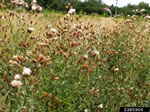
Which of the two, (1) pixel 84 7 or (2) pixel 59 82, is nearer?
(2) pixel 59 82

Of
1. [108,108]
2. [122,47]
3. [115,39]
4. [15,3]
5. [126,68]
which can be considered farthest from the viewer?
[115,39]

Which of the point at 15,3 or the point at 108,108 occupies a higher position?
the point at 15,3

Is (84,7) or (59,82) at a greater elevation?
(84,7)

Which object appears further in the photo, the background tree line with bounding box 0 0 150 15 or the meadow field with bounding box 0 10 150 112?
the background tree line with bounding box 0 0 150 15

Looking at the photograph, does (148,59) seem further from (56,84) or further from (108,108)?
(56,84)

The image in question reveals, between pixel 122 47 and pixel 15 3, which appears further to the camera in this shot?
pixel 122 47

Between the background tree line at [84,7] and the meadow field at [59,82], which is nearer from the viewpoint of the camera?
the meadow field at [59,82]

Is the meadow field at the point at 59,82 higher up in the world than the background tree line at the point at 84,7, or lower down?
lower down

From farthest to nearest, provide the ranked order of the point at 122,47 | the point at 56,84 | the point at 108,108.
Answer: the point at 122,47, the point at 108,108, the point at 56,84

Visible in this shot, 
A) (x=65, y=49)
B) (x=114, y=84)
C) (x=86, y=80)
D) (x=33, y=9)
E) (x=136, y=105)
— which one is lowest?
(x=136, y=105)

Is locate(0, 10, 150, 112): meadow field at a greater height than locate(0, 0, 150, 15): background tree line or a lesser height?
lesser

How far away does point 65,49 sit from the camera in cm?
216

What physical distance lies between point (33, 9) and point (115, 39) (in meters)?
2.19

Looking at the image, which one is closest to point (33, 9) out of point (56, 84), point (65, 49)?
point (65, 49)
